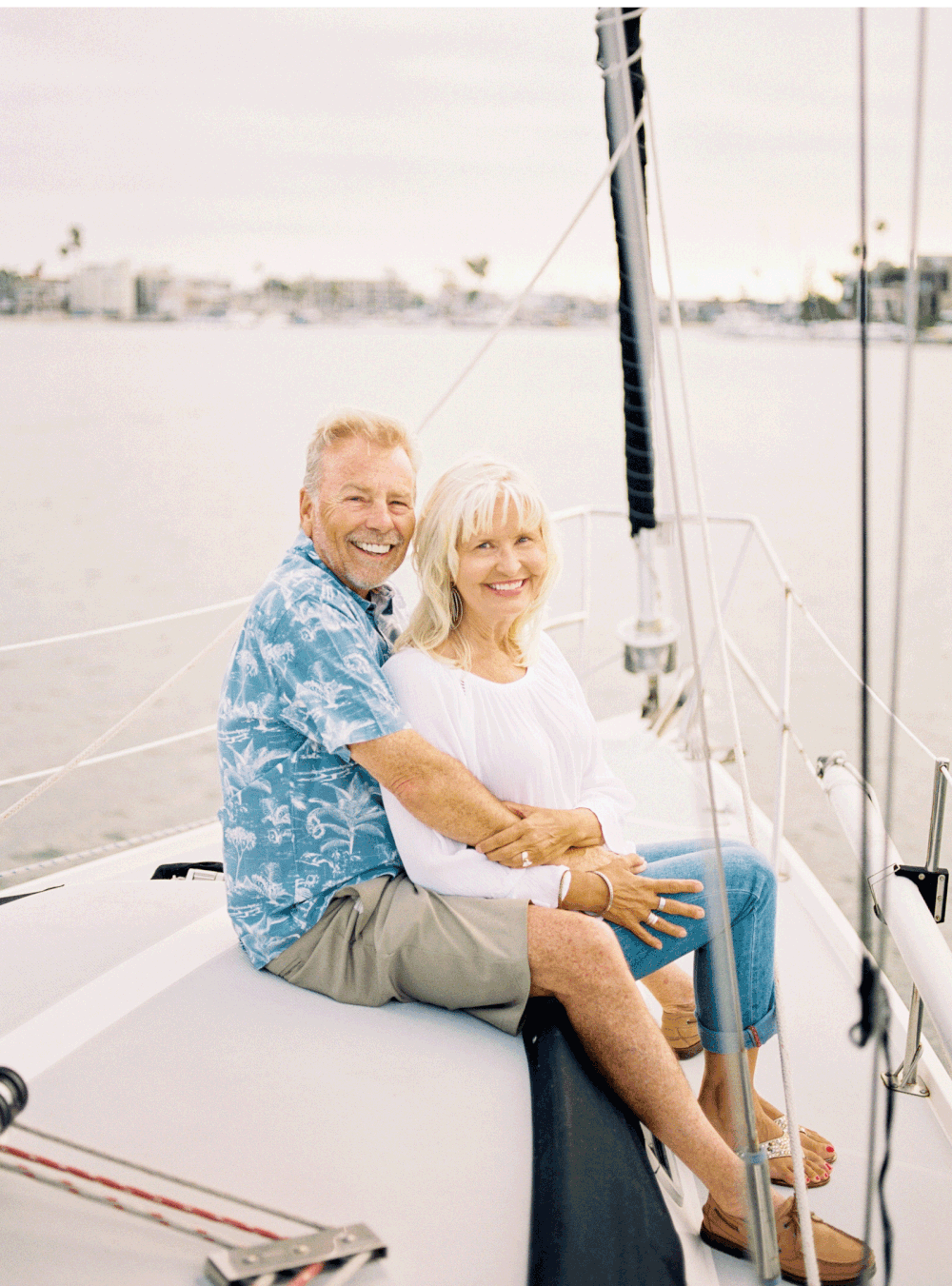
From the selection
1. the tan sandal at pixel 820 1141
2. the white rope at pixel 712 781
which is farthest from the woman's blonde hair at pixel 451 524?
the tan sandal at pixel 820 1141

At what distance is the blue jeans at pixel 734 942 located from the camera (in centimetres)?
142

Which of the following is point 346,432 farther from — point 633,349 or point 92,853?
point 92,853

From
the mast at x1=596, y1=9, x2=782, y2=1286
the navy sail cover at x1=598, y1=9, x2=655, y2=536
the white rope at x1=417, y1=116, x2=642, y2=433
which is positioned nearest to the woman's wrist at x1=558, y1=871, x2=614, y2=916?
the mast at x1=596, y1=9, x2=782, y2=1286

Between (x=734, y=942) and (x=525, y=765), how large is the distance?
0.36 metres

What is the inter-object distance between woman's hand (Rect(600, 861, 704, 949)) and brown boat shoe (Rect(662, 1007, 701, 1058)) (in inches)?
14.1

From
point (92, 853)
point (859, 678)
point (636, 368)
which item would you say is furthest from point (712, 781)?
point (92, 853)

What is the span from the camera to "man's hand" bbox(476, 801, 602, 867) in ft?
4.48

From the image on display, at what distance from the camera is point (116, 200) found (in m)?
20.3

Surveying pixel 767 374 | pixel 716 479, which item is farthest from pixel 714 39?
pixel 767 374

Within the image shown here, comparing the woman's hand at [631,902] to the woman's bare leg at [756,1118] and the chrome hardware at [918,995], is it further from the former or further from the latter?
the chrome hardware at [918,995]

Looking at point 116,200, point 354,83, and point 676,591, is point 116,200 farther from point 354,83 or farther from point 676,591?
point 676,591

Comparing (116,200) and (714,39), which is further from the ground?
(116,200)

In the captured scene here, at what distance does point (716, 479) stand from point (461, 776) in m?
17.1

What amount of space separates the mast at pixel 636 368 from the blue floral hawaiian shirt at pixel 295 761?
92cm
